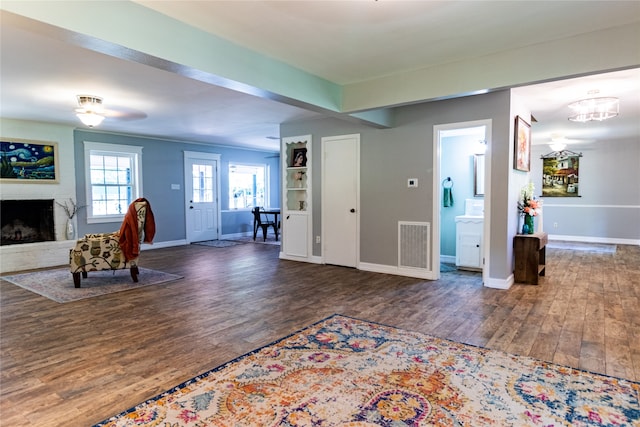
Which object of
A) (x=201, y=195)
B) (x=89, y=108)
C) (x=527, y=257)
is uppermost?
(x=89, y=108)

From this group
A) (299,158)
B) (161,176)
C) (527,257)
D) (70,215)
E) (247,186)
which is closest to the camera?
(527,257)

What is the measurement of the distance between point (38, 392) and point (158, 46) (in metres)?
2.26

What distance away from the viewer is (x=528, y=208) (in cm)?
477

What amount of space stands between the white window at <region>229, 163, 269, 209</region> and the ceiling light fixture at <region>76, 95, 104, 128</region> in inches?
190

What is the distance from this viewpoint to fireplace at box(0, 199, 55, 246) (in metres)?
5.89

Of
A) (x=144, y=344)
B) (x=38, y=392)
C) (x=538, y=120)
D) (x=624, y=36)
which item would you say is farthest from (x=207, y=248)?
(x=624, y=36)

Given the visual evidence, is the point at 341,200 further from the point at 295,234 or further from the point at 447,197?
the point at 447,197

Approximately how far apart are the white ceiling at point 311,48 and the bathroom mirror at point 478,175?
3.46 feet

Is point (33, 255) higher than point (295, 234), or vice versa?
point (295, 234)

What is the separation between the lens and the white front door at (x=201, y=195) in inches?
332

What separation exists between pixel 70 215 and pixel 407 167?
19.2ft

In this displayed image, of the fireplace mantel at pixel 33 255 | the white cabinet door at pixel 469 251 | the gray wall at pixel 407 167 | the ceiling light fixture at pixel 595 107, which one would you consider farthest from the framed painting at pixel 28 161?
the ceiling light fixture at pixel 595 107

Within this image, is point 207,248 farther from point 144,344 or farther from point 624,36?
point 624,36

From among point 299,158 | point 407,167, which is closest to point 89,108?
point 299,158
